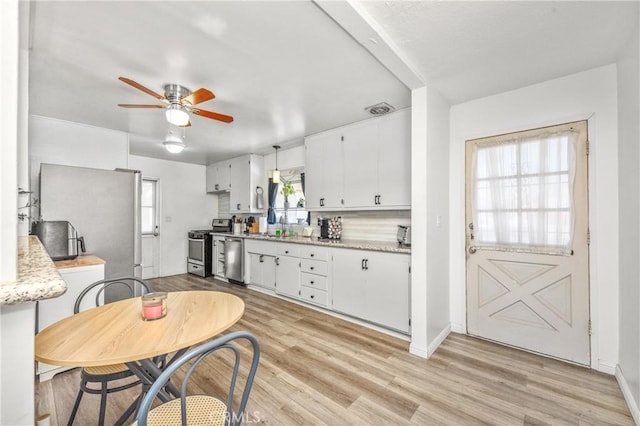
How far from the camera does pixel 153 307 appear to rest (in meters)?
1.31

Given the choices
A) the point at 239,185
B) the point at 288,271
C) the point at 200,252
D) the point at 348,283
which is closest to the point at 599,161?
the point at 348,283

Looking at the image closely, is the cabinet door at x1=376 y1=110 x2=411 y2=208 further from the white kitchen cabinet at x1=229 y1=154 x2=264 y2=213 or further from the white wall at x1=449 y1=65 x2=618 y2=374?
the white kitchen cabinet at x1=229 y1=154 x2=264 y2=213

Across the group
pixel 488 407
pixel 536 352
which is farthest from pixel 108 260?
pixel 536 352

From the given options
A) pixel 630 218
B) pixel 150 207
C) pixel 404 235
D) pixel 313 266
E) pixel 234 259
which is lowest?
pixel 234 259

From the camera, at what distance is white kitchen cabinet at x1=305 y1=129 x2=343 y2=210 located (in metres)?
3.69

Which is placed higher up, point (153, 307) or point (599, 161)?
point (599, 161)

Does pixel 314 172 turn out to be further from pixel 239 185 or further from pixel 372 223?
pixel 239 185

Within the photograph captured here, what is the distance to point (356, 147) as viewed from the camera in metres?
3.49

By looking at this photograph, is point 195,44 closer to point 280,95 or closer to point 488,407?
point 280,95

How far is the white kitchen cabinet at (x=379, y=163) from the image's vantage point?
10.1 ft

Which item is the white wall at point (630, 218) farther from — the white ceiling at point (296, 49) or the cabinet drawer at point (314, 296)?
the cabinet drawer at point (314, 296)

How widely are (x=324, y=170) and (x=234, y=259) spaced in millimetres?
2321

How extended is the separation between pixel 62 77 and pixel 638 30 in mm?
4183

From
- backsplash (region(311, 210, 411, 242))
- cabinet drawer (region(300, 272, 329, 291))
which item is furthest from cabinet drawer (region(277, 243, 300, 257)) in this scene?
backsplash (region(311, 210, 411, 242))
